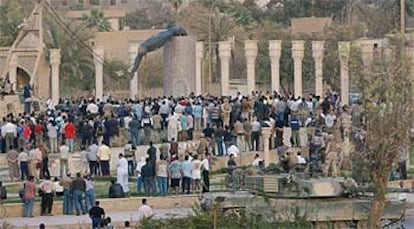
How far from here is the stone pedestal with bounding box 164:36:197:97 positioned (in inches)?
1841

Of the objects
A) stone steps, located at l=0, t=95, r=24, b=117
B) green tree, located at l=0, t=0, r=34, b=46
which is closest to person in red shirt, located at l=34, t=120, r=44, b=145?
stone steps, located at l=0, t=95, r=24, b=117

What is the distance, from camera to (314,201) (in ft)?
86.4

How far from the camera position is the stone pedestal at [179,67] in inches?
1841

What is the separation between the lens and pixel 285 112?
40.3 m

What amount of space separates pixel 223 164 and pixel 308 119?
3495 millimetres

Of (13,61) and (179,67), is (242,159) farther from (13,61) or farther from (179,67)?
(13,61)

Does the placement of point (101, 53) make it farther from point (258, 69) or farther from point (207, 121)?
point (258, 69)

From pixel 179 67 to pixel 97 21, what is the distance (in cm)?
4305

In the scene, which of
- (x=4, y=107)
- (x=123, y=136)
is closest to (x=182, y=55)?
(x=4, y=107)

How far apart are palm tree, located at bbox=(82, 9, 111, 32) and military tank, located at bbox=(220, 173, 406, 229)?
60442 millimetres

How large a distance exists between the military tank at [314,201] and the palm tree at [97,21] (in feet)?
198

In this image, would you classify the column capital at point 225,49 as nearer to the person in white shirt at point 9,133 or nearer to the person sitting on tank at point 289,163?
the person in white shirt at point 9,133

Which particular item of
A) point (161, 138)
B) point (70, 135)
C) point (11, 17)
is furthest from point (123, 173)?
point (11, 17)

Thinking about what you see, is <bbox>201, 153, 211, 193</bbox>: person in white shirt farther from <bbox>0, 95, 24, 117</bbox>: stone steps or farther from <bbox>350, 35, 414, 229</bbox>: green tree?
<bbox>0, 95, 24, 117</bbox>: stone steps
